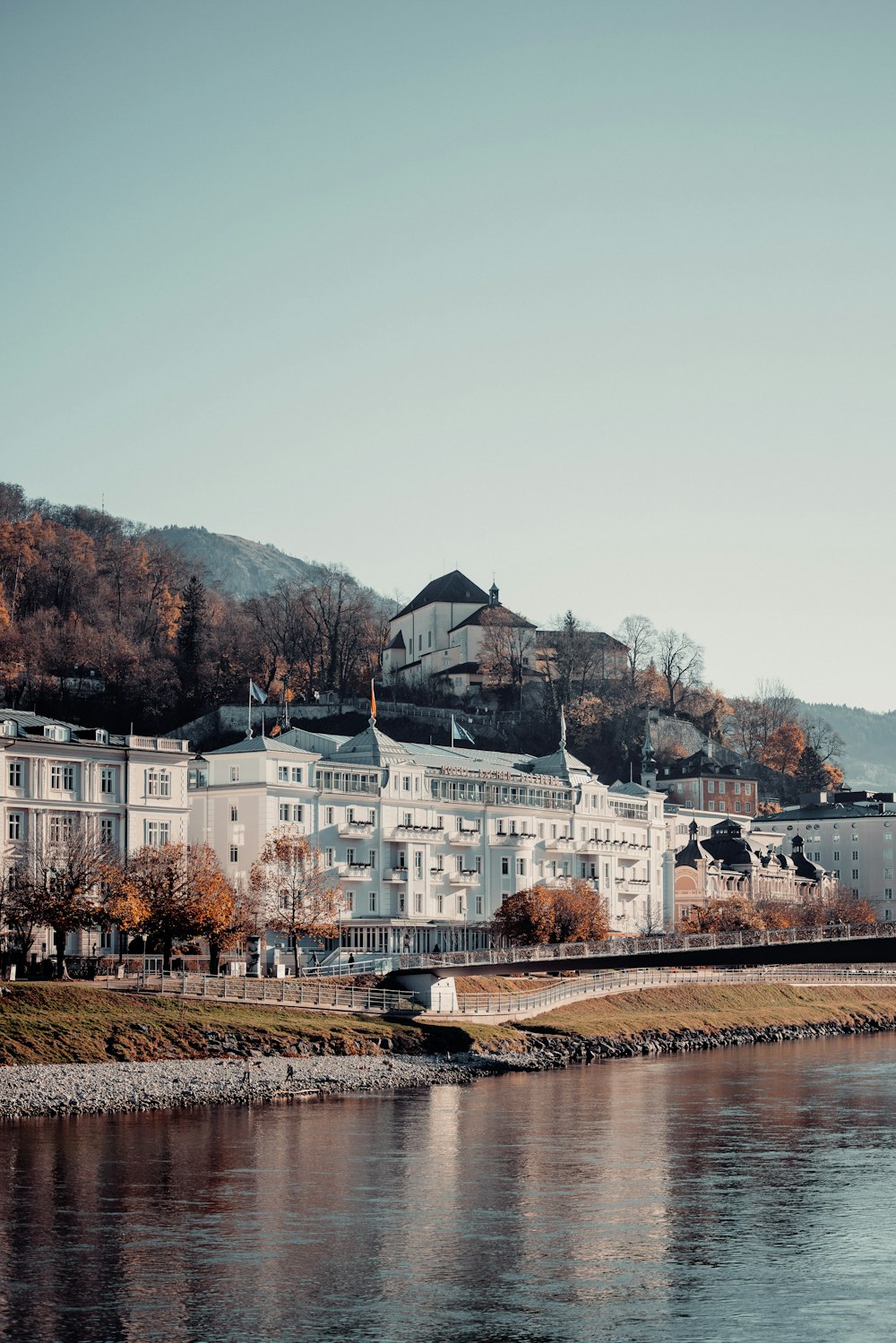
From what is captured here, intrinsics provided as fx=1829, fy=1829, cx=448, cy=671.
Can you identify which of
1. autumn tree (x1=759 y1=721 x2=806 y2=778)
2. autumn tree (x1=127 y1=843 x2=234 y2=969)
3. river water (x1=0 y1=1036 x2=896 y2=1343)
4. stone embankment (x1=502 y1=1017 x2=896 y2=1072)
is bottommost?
stone embankment (x1=502 y1=1017 x2=896 y2=1072)

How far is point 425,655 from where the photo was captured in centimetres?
18238

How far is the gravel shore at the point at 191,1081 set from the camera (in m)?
58.5

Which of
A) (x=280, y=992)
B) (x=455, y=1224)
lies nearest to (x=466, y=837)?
(x=280, y=992)

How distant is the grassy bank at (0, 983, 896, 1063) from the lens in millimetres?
65312

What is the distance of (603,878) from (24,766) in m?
50.6

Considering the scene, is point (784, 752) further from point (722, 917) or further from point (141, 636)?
point (722, 917)

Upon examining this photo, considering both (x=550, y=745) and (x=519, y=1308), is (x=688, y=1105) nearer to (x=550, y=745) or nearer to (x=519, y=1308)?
(x=519, y=1308)

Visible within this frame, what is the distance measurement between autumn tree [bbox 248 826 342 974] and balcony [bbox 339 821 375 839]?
6171 millimetres

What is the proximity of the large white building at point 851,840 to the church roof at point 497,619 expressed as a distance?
29321 mm

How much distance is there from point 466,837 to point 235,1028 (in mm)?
44314

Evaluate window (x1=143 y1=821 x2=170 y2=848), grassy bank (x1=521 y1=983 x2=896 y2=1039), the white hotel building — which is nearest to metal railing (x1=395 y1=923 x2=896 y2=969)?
grassy bank (x1=521 y1=983 x2=896 y2=1039)

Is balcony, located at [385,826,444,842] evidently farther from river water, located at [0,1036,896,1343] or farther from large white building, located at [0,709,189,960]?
river water, located at [0,1036,896,1343]

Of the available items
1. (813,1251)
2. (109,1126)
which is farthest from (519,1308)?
(109,1126)

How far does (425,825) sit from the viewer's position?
363 feet
